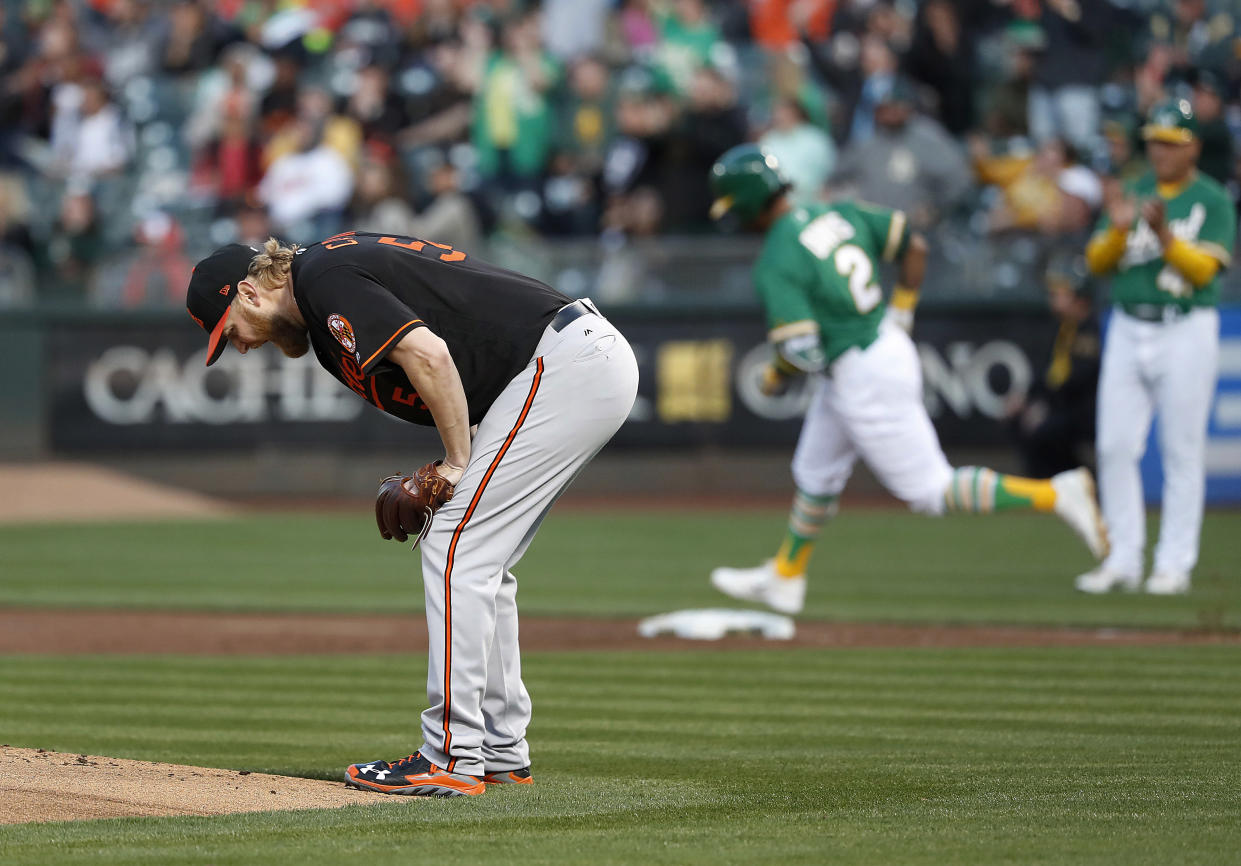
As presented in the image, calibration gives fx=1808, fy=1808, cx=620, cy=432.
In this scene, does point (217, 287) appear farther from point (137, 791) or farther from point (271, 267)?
point (137, 791)

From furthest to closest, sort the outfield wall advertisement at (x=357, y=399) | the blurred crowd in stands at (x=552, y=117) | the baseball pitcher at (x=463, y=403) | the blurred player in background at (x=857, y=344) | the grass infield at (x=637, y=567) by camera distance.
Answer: the outfield wall advertisement at (x=357, y=399), the blurred crowd in stands at (x=552, y=117), the grass infield at (x=637, y=567), the blurred player in background at (x=857, y=344), the baseball pitcher at (x=463, y=403)

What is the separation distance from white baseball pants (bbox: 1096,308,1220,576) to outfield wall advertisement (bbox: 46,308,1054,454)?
21.8 feet

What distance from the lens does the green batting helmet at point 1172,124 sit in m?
9.93

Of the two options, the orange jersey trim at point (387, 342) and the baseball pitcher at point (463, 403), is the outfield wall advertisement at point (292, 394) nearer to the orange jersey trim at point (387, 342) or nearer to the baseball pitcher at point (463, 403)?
the baseball pitcher at point (463, 403)

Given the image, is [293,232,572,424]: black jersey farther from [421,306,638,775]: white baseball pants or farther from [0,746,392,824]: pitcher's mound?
[0,746,392,824]: pitcher's mound

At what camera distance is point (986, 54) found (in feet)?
59.0

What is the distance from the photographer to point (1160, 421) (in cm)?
1034

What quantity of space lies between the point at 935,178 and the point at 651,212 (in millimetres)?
2728

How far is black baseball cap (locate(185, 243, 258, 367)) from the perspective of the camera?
5.00 metres

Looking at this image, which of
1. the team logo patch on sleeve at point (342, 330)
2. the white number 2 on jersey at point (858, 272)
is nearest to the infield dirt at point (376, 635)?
the white number 2 on jersey at point (858, 272)

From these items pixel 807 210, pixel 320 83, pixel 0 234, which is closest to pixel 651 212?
pixel 320 83

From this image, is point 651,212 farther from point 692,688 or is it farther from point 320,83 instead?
point 692,688

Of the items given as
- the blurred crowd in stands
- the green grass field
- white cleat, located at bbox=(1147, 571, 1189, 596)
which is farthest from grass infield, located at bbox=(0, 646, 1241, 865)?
the blurred crowd in stands

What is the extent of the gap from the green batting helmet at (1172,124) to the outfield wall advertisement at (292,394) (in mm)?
7132
